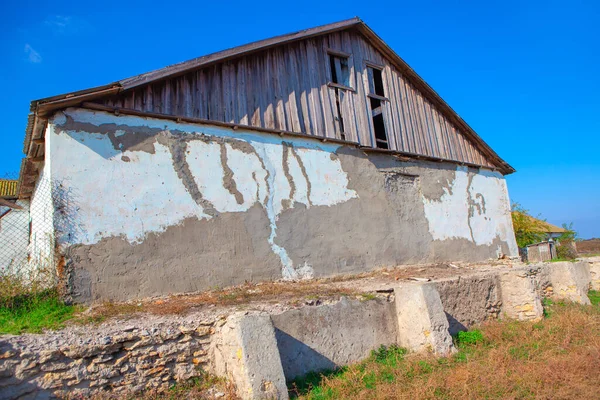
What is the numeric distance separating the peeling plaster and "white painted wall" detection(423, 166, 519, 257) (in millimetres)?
4005

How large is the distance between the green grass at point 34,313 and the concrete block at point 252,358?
2.21 metres

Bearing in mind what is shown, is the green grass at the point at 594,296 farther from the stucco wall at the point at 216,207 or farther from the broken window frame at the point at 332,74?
the broken window frame at the point at 332,74

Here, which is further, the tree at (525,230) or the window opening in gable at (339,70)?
the tree at (525,230)

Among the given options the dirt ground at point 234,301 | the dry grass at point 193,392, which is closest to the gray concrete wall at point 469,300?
the dirt ground at point 234,301

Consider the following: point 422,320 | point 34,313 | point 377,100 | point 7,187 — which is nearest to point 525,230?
point 377,100

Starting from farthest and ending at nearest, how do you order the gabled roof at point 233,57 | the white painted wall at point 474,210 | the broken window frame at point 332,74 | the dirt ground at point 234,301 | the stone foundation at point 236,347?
the white painted wall at point 474,210, the broken window frame at point 332,74, the gabled roof at point 233,57, the dirt ground at point 234,301, the stone foundation at point 236,347

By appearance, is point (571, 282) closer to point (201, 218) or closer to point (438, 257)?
point (438, 257)

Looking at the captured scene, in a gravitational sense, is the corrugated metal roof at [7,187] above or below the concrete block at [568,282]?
above

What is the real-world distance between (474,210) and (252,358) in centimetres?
1037

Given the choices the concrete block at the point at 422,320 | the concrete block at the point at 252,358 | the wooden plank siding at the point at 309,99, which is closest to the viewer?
the concrete block at the point at 252,358

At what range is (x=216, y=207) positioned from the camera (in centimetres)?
789

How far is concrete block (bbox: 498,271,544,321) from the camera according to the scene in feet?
27.1

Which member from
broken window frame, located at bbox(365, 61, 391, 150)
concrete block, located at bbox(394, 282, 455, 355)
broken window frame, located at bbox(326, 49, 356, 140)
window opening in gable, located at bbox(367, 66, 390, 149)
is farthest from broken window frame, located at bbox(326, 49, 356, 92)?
concrete block, located at bbox(394, 282, 455, 355)

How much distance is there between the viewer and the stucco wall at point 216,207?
6.68 metres
